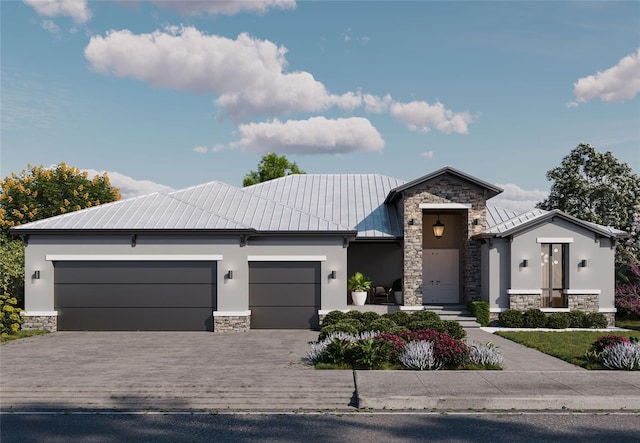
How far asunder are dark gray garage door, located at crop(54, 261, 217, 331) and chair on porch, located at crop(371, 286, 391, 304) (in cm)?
748

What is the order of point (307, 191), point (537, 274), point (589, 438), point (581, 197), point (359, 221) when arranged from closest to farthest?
point (589, 438), point (537, 274), point (359, 221), point (307, 191), point (581, 197)

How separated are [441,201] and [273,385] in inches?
535

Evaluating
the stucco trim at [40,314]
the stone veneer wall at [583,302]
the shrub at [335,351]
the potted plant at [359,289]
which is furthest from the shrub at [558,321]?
the stucco trim at [40,314]

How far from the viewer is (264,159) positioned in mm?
47688

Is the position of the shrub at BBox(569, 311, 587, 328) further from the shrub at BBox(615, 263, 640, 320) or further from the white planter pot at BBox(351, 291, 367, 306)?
the white planter pot at BBox(351, 291, 367, 306)

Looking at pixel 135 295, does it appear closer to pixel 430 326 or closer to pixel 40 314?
pixel 40 314

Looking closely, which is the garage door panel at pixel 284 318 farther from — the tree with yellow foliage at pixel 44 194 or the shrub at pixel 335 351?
the tree with yellow foliage at pixel 44 194

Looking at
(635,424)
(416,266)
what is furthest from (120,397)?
(416,266)

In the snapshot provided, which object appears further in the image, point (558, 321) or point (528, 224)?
point (528, 224)

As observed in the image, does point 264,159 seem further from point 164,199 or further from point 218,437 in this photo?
point 218,437

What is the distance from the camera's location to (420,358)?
12586mm

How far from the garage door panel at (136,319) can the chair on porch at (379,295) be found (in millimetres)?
7572

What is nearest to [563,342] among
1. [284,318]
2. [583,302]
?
[583,302]

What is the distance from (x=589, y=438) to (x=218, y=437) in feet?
18.2
